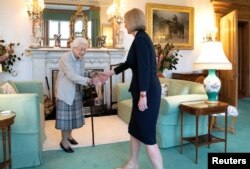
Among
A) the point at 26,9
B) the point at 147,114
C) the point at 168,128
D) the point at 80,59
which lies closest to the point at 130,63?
the point at 147,114

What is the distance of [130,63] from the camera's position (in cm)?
232

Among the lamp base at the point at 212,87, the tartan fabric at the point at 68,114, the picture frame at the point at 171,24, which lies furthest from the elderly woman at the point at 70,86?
the picture frame at the point at 171,24

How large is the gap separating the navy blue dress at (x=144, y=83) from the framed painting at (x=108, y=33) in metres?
3.65

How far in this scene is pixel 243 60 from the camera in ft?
25.7

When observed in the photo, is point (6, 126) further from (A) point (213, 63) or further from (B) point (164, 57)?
(B) point (164, 57)

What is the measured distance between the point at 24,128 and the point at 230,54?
504 centimetres

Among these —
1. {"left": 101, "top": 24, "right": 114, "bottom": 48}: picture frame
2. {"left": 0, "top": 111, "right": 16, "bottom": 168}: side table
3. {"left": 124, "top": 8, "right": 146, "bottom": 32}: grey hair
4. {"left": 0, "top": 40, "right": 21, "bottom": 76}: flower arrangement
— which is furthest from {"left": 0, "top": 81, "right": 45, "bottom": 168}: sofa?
{"left": 101, "top": 24, "right": 114, "bottom": 48}: picture frame

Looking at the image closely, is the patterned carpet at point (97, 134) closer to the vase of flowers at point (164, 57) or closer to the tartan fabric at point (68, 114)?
the tartan fabric at point (68, 114)

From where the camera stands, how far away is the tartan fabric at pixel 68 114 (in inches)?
124

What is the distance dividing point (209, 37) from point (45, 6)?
4069mm

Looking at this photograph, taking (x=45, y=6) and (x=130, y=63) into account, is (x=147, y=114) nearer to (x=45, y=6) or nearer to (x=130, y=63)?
(x=130, y=63)

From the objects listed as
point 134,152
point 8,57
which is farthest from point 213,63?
point 8,57

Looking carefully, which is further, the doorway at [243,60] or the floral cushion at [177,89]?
the doorway at [243,60]

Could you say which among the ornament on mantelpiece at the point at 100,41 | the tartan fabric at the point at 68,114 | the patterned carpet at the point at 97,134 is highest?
the ornament on mantelpiece at the point at 100,41
